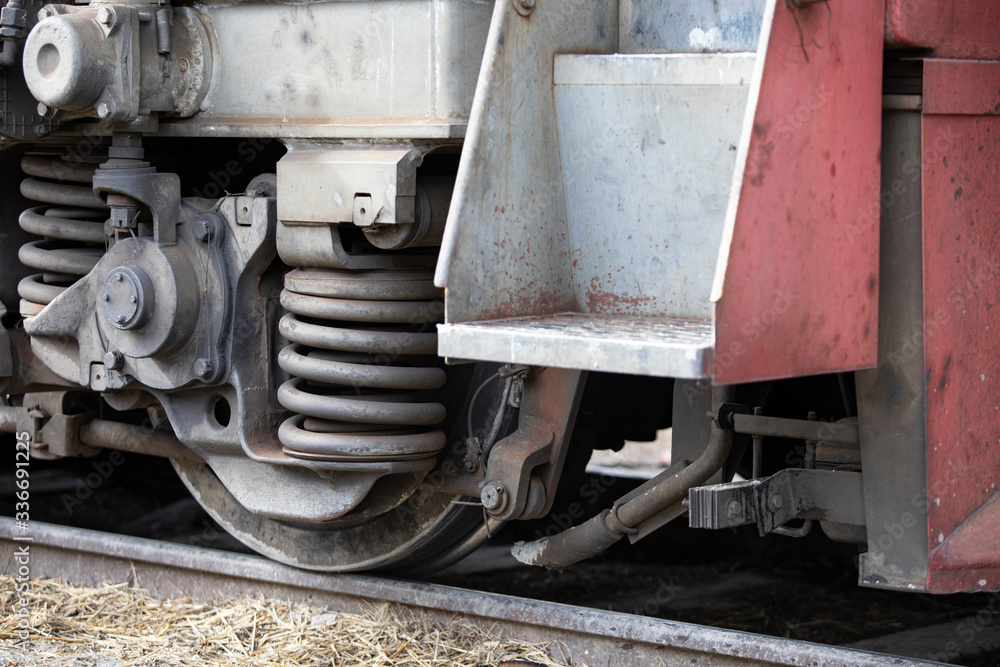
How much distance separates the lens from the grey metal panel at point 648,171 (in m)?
2.58

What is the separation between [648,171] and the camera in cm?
268

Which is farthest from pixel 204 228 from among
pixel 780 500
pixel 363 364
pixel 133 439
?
pixel 780 500

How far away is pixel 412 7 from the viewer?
2.94 metres

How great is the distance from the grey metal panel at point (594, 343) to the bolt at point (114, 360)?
1447 mm

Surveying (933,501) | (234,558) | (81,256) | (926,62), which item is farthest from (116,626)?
(926,62)

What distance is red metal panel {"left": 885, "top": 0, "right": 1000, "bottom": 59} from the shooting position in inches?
95.9

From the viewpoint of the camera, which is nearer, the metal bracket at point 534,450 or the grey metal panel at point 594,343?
the grey metal panel at point 594,343

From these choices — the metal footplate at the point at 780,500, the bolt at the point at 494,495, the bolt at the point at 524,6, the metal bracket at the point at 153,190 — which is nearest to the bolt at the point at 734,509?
the metal footplate at the point at 780,500

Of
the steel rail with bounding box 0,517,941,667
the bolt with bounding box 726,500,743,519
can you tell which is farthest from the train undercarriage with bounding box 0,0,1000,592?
the steel rail with bounding box 0,517,941,667

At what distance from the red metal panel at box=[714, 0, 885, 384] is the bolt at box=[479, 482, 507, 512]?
1069 mm

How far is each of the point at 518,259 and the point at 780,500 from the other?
83cm

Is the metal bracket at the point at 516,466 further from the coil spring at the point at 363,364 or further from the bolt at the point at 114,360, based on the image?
the bolt at the point at 114,360

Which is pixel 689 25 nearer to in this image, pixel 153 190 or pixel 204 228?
pixel 204 228

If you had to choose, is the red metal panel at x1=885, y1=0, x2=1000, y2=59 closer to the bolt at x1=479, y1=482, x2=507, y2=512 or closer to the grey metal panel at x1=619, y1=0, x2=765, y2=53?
the grey metal panel at x1=619, y1=0, x2=765, y2=53
